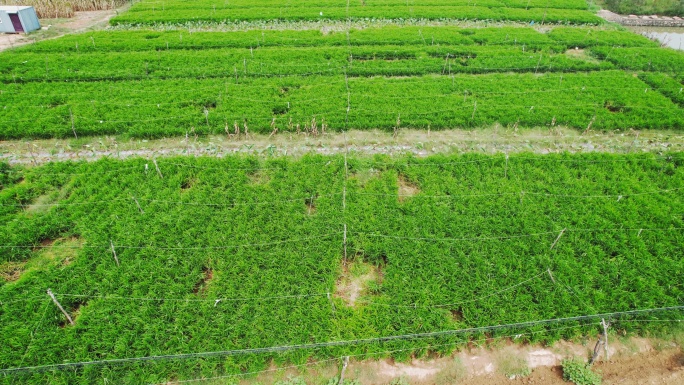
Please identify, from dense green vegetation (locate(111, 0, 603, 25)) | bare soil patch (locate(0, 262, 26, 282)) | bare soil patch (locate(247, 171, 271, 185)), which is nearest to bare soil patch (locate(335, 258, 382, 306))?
bare soil patch (locate(247, 171, 271, 185))

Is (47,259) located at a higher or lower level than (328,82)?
lower

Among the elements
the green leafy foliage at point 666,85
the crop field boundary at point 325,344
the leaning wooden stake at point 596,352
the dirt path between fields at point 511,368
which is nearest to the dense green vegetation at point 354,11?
the green leafy foliage at point 666,85

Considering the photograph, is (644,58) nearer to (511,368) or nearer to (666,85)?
(666,85)

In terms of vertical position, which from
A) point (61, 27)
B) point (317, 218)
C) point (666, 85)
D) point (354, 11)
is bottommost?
point (317, 218)

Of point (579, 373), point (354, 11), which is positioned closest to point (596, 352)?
point (579, 373)

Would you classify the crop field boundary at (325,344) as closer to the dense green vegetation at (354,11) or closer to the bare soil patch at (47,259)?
the bare soil patch at (47,259)
